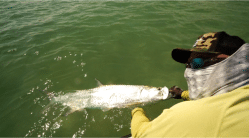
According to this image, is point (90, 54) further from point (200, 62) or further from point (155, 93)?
point (200, 62)

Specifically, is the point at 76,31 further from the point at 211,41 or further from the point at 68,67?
the point at 211,41

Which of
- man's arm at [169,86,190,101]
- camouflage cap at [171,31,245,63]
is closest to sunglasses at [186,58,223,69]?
camouflage cap at [171,31,245,63]

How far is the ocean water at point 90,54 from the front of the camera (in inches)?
110

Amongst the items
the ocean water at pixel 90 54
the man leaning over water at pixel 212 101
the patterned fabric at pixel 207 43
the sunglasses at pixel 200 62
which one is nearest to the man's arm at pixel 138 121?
the man leaning over water at pixel 212 101

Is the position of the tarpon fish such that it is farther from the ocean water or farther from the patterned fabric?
the patterned fabric

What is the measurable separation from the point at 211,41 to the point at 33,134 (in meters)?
4.25

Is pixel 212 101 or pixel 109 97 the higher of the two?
pixel 212 101

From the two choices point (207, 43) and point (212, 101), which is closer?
point (212, 101)

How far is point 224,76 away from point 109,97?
2.41 meters

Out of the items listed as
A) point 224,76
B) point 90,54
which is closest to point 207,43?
point 224,76

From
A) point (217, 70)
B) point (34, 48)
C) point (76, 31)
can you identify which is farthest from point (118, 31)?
point (217, 70)

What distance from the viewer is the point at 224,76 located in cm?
128

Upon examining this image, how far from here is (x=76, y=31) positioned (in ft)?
18.8

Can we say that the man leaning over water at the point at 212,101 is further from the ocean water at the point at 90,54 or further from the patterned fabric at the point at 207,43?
the ocean water at the point at 90,54
